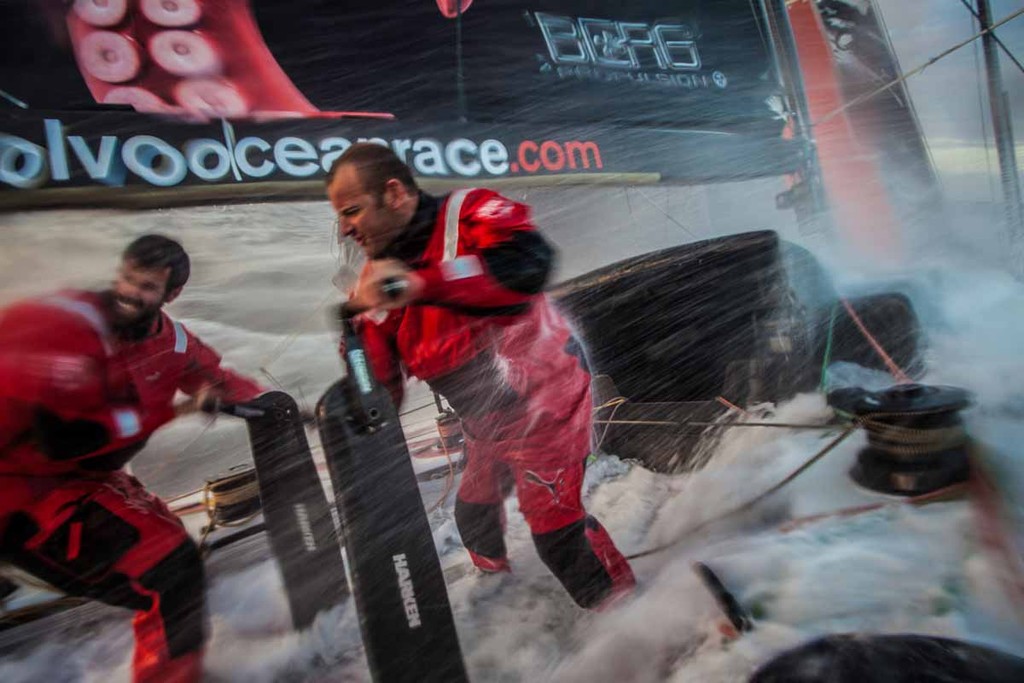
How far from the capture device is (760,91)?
82.5 inches

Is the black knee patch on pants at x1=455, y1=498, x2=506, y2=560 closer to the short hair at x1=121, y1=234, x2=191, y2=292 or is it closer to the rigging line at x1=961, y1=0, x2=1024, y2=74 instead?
the short hair at x1=121, y1=234, x2=191, y2=292

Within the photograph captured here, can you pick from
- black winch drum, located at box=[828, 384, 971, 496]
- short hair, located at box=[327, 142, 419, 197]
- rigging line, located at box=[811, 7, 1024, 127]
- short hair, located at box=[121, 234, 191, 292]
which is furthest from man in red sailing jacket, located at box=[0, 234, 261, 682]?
rigging line, located at box=[811, 7, 1024, 127]

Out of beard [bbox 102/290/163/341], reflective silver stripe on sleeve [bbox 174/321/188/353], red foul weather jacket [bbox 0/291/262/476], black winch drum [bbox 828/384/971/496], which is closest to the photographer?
red foul weather jacket [bbox 0/291/262/476]

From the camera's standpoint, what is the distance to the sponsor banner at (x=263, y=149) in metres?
1.05

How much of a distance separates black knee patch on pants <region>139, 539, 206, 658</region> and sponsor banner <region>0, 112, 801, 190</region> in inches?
29.1

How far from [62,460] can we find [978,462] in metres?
1.68

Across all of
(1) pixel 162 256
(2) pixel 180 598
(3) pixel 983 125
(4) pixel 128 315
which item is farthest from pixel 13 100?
(3) pixel 983 125

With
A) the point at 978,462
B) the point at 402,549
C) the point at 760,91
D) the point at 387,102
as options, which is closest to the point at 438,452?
the point at 402,549

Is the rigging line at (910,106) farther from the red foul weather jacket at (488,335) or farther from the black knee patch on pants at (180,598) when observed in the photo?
the black knee patch on pants at (180,598)

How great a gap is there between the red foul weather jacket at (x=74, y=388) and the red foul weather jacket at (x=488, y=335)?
0.37 m

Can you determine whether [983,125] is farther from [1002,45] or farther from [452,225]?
[452,225]

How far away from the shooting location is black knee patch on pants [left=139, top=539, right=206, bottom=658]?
81 cm

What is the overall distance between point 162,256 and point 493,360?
76 centimetres

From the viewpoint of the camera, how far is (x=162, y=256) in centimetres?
117
